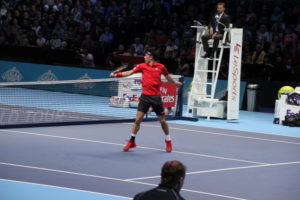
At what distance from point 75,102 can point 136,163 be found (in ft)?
38.0

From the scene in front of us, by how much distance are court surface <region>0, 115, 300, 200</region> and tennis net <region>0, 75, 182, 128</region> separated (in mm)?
1207

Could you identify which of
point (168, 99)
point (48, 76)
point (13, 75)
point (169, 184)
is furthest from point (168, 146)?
point (13, 75)

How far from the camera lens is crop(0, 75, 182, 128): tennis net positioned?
18375 millimetres

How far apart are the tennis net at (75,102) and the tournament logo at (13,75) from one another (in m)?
0.41

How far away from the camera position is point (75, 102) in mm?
23875

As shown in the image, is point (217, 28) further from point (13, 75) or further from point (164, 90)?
point (13, 75)

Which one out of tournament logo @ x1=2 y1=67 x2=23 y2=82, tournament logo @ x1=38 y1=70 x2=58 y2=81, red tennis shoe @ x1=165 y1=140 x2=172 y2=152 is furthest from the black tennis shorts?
tournament logo @ x1=2 y1=67 x2=23 y2=82

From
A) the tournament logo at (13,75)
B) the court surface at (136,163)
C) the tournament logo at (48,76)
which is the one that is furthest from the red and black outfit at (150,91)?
the tournament logo at (13,75)

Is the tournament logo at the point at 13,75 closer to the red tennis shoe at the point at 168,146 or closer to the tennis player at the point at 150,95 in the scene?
the tennis player at the point at 150,95

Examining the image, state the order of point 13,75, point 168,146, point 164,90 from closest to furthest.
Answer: point 168,146
point 164,90
point 13,75

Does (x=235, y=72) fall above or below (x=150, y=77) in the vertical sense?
above

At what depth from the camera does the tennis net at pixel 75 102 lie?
18.4 m

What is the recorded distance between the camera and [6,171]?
36.3 feet

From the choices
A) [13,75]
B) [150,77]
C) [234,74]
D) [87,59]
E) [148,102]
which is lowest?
[148,102]
